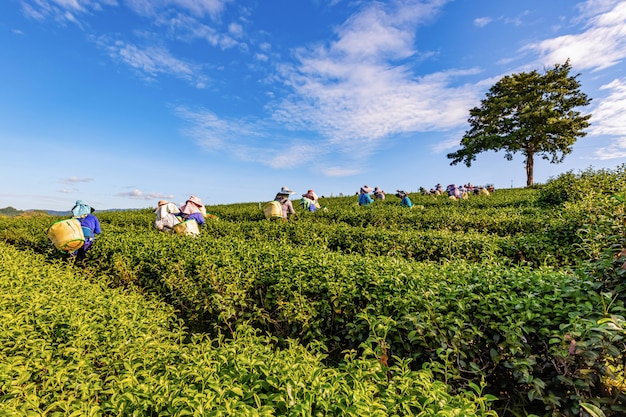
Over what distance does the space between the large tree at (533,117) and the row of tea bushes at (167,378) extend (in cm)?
3781

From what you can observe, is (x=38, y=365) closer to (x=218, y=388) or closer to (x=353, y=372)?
(x=218, y=388)

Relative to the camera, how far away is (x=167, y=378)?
8.13ft

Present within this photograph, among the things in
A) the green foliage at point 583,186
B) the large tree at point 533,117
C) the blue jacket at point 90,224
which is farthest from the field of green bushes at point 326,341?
the large tree at point 533,117

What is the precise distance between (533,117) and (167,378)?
131 ft

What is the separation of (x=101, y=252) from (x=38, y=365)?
609 cm

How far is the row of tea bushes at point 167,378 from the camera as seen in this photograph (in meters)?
1.93

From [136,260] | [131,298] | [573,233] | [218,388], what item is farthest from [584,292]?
[136,260]

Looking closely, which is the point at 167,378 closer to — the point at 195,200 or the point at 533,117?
the point at 195,200

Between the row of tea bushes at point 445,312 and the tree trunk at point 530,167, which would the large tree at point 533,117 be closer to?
the tree trunk at point 530,167

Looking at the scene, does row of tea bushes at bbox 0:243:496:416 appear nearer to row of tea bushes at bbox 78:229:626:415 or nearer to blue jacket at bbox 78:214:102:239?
row of tea bushes at bbox 78:229:626:415

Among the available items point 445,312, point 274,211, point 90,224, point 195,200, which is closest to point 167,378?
point 445,312

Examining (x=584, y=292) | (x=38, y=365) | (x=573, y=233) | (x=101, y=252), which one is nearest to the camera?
(x=38, y=365)

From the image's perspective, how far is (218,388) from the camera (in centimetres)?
199

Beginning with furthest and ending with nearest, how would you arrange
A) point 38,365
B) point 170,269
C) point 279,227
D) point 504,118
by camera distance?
1. point 504,118
2. point 279,227
3. point 170,269
4. point 38,365
